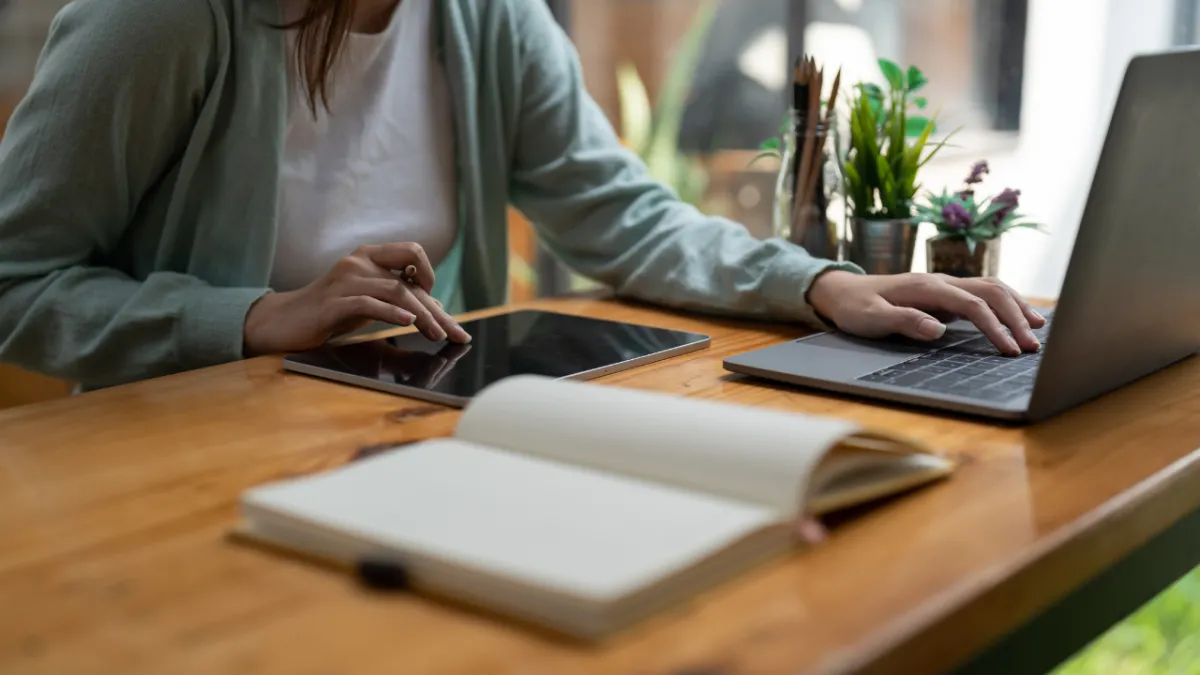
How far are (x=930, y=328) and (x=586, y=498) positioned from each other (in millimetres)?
504

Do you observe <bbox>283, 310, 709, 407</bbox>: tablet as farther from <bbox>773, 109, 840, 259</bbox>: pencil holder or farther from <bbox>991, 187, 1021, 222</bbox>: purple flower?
<bbox>991, 187, 1021, 222</bbox>: purple flower

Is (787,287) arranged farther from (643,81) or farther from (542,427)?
(643,81)

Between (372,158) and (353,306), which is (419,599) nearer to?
(353,306)

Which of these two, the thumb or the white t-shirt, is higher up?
the white t-shirt

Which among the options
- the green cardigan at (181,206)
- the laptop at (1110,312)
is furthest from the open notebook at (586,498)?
the green cardigan at (181,206)

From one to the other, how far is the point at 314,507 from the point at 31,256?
67cm

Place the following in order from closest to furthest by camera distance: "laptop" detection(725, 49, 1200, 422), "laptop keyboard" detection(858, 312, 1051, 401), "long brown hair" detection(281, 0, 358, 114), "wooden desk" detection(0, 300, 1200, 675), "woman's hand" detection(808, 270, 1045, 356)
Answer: "wooden desk" detection(0, 300, 1200, 675) < "laptop" detection(725, 49, 1200, 422) < "laptop keyboard" detection(858, 312, 1051, 401) < "woman's hand" detection(808, 270, 1045, 356) < "long brown hair" detection(281, 0, 358, 114)

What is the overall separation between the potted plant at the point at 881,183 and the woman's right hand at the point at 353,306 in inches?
18.5

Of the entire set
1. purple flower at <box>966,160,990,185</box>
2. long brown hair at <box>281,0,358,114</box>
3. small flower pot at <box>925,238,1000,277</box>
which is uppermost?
long brown hair at <box>281,0,358,114</box>

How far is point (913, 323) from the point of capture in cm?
94

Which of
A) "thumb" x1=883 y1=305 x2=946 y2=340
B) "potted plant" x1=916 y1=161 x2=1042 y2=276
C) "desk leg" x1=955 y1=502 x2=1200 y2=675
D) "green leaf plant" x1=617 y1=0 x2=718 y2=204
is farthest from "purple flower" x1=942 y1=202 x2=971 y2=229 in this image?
"green leaf plant" x1=617 y1=0 x2=718 y2=204

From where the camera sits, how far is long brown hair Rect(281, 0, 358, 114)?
1.12 meters

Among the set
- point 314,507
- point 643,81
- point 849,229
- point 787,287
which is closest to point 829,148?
point 849,229

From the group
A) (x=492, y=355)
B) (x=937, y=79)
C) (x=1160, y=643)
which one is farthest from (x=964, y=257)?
(x=937, y=79)
